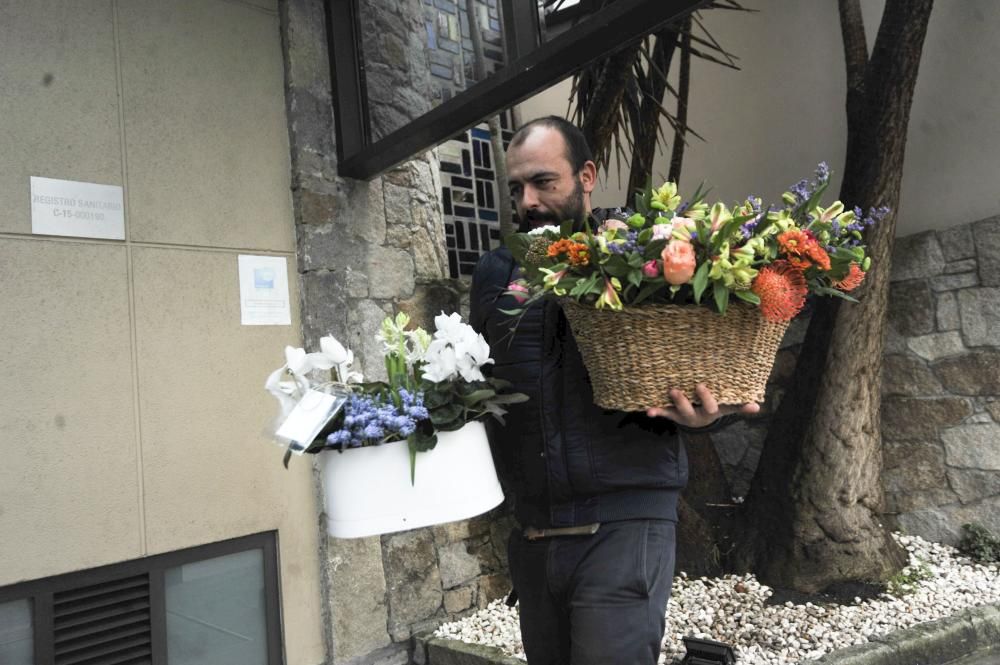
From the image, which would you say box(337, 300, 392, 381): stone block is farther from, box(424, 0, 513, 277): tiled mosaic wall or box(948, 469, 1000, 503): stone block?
box(948, 469, 1000, 503): stone block

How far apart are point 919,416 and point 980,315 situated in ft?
2.01

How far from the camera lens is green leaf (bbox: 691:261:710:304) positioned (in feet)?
4.55

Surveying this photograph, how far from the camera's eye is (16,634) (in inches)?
98.0

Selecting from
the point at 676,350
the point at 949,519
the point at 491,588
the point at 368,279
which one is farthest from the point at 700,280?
the point at 949,519

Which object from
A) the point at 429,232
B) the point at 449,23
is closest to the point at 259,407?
the point at 429,232

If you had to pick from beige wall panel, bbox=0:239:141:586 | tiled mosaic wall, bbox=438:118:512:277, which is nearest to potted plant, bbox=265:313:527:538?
beige wall panel, bbox=0:239:141:586

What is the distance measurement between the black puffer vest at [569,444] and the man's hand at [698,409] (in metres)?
0.18

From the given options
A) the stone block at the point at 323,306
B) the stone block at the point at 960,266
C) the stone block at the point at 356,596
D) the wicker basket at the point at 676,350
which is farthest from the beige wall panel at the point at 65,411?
the stone block at the point at 960,266

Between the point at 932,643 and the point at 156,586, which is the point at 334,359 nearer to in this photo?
the point at 156,586

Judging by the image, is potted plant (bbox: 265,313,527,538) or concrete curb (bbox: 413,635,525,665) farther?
concrete curb (bbox: 413,635,525,665)

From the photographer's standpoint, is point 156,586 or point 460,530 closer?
point 156,586

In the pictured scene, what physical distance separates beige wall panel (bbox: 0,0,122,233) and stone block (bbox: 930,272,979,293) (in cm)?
397

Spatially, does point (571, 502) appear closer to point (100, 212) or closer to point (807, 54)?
point (100, 212)

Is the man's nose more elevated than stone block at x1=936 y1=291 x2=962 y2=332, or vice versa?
the man's nose
